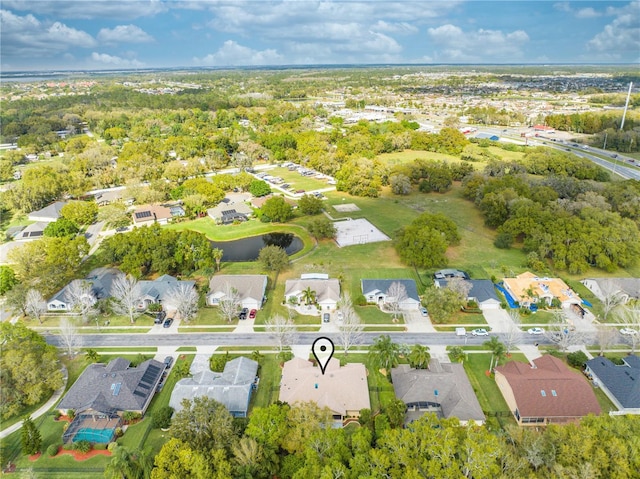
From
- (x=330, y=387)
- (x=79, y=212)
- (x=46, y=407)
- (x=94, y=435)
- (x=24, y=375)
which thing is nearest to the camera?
(x=94, y=435)

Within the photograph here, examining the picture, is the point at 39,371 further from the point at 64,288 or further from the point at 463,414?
the point at 463,414

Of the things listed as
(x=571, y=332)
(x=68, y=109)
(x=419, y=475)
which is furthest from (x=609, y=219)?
(x=68, y=109)

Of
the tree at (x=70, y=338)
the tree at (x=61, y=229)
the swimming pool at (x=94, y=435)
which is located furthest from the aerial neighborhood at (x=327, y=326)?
the tree at (x=61, y=229)

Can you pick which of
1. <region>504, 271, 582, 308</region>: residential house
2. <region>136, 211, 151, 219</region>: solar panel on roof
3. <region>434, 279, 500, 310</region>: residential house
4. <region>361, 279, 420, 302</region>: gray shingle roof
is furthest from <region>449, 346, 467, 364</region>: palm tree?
<region>136, 211, 151, 219</region>: solar panel on roof

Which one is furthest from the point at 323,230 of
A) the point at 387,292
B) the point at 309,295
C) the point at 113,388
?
the point at 113,388

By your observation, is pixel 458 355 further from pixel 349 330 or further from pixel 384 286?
pixel 384 286
